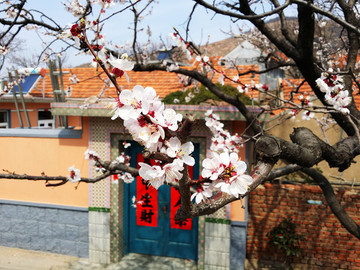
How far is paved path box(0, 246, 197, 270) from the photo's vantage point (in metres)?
5.92

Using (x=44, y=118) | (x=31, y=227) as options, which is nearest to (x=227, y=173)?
(x=31, y=227)

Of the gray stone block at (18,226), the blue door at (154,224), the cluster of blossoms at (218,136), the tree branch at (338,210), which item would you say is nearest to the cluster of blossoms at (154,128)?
the tree branch at (338,210)

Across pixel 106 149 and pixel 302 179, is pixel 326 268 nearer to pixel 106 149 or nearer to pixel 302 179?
pixel 302 179

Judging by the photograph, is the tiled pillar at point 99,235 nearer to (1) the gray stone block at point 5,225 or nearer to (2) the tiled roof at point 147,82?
(1) the gray stone block at point 5,225

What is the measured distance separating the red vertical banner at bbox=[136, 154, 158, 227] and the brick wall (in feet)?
6.83

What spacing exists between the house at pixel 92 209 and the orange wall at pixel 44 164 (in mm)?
22

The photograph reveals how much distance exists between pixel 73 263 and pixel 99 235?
0.80 m

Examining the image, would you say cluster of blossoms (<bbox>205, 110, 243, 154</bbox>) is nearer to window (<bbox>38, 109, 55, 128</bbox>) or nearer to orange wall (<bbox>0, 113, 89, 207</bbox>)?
orange wall (<bbox>0, 113, 89, 207</bbox>)

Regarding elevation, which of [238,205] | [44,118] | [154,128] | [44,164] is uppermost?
[44,118]

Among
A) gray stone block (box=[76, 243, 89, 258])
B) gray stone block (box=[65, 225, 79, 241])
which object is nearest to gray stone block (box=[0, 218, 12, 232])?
gray stone block (box=[65, 225, 79, 241])

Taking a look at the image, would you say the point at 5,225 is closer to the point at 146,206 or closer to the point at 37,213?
the point at 37,213

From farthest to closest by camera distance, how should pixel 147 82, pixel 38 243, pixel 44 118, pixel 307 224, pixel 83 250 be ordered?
pixel 44 118, pixel 147 82, pixel 38 243, pixel 83 250, pixel 307 224

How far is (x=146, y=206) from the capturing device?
6.36 m

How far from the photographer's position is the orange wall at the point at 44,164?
6254 millimetres
